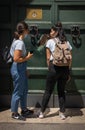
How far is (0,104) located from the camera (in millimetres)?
8953

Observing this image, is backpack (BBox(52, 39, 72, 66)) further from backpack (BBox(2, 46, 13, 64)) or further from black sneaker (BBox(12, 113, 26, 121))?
A: black sneaker (BBox(12, 113, 26, 121))

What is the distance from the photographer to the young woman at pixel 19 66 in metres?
7.85

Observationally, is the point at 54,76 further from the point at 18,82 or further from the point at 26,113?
the point at 26,113

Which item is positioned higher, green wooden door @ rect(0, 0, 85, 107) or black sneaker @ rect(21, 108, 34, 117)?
green wooden door @ rect(0, 0, 85, 107)

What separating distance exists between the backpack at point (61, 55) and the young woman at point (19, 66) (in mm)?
434

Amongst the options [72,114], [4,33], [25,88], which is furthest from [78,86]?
[4,33]

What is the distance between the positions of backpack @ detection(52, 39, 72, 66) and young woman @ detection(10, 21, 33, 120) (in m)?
0.43

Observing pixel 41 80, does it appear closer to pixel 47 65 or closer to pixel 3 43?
pixel 47 65

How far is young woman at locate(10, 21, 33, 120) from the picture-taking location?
7.85 m

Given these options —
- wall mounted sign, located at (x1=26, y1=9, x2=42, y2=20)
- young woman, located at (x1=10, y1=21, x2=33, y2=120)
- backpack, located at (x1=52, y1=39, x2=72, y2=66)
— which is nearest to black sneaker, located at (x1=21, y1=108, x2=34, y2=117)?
young woman, located at (x1=10, y1=21, x2=33, y2=120)

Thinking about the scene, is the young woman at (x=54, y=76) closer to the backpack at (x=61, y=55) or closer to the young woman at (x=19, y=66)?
the backpack at (x=61, y=55)

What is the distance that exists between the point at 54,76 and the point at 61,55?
0.43 m

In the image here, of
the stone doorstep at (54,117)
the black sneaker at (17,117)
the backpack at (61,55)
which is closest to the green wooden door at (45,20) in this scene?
the stone doorstep at (54,117)

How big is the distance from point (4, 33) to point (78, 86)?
1761 millimetres
